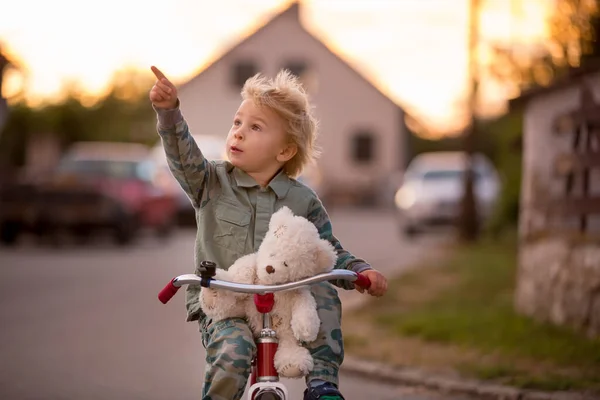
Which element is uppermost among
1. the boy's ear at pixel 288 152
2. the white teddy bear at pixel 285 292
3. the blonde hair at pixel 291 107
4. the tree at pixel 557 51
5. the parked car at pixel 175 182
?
the tree at pixel 557 51

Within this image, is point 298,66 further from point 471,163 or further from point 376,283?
point 376,283

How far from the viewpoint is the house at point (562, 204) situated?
7785 mm

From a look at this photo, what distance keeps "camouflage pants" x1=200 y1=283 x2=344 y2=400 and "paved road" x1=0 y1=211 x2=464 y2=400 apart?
99.7 inches

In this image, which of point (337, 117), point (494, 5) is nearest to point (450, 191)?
point (494, 5)

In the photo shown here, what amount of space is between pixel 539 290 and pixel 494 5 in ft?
37.2

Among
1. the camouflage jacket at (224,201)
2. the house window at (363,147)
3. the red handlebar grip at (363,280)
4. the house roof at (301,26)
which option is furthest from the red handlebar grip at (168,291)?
the house window at (363,147)

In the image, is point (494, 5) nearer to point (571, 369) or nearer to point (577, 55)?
point (577, 55)

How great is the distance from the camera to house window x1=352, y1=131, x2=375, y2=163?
4891 cm

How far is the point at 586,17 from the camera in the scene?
10352mm

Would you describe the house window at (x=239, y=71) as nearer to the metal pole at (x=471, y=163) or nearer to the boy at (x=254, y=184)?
the metal pole at (x=471, y=163)

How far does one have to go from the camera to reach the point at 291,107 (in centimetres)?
387

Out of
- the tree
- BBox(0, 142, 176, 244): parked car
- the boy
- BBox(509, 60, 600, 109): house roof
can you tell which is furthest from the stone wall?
BBox(0, 142, 176, 244): parked car

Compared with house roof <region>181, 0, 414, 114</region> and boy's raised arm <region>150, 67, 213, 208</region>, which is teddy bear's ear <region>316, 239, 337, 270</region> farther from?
house roof <region>181, 0, 414, 114</region>

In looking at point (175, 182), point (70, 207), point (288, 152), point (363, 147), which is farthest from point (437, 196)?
point (363, 147)
